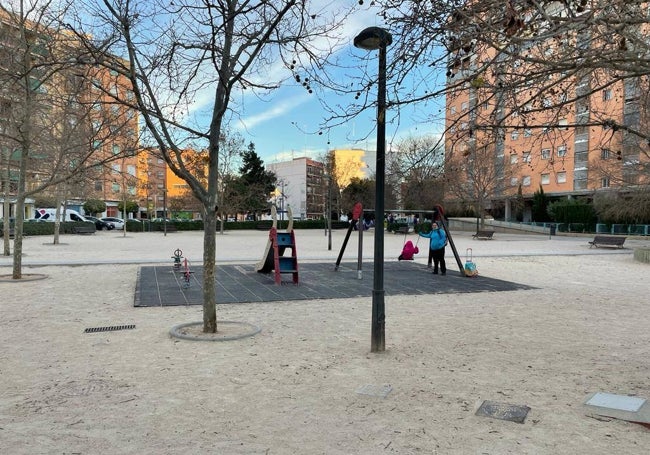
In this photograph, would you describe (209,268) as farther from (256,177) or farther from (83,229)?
(256,177)

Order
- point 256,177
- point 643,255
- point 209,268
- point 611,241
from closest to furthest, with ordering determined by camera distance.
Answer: point 209,268 < point 643,255 < point 611,241 < point 256,177

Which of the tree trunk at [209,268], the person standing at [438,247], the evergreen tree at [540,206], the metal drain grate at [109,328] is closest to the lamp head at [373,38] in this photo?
the tree trunk at [209,268]

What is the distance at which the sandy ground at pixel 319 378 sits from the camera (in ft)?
11.8

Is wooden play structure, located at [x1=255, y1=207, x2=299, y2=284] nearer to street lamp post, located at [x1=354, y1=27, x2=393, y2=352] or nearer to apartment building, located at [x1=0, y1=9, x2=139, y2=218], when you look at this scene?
apartment building, located at [x1=0, y1=9, x2=139, y2=218]

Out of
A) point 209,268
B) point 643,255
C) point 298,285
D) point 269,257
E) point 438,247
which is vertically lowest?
point 298,285

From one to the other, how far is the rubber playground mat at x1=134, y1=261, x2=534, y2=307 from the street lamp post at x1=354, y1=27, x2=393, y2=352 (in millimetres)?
→ 4138

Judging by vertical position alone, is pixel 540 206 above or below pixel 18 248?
above

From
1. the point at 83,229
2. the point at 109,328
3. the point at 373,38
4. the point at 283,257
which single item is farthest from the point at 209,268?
the point at 83,229

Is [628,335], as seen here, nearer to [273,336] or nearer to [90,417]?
[273,336]

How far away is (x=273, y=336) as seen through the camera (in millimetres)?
6824

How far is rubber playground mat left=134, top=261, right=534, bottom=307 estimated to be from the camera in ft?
32.9

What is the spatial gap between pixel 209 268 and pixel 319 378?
7.93 ft

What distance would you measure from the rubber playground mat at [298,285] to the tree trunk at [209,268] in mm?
2564

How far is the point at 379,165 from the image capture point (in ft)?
18.6
